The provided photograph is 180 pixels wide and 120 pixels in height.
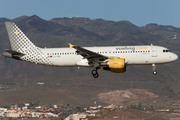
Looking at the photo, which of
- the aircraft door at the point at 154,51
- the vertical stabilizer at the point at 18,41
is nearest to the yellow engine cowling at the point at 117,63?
the aircraft door at the point at 154,51

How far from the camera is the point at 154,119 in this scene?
182875 millimetres

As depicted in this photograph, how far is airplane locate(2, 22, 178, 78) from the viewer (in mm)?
55156

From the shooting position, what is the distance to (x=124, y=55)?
56000 mm

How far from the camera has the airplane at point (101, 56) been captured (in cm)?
5516

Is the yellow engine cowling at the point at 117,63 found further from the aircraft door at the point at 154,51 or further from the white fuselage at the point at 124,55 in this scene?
the aircraft door at the point at 154,51

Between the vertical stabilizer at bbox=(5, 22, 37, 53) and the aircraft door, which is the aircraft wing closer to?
the aircraft door

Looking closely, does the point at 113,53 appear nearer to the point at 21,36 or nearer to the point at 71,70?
the point at 21,36

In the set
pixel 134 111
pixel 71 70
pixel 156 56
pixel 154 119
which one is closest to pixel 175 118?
pixel 154 119

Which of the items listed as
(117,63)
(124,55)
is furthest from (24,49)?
(124,55)

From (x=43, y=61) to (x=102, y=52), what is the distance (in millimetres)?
10775

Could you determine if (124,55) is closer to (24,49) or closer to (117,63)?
(117,63)

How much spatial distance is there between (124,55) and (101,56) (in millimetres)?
4248

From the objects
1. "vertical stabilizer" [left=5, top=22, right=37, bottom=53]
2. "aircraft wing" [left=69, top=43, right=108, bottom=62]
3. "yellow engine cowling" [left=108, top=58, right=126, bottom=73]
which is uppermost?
"vertical stabilizer" [left=5, top=22, right=37, bottom=53]

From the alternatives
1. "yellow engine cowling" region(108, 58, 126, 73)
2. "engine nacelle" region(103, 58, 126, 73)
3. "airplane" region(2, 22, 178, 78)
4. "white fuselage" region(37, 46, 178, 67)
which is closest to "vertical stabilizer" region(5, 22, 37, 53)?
"airplane" region(2, 22, 178, 78)
